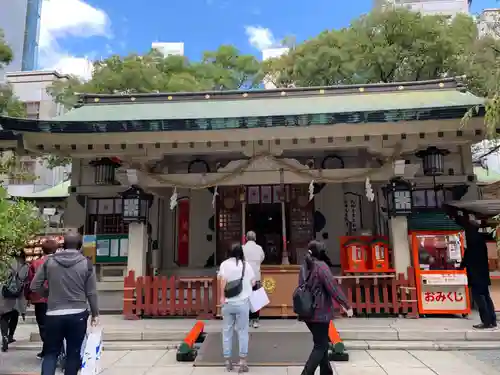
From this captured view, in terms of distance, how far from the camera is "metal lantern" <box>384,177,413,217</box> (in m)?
8.91

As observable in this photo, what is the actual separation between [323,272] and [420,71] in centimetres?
1763

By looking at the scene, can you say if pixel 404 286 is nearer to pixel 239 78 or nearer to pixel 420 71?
pixel 420 71

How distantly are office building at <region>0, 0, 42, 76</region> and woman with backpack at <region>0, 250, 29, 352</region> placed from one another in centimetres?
2721

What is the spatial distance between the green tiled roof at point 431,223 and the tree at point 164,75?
499 inches

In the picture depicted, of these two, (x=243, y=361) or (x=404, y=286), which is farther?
(x=404, y=286)

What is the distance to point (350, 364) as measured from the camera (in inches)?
228

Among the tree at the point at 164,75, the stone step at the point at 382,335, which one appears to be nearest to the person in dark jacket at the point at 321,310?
the stone step at the point at 382,335

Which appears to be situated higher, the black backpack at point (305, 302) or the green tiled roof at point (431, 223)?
the green tiled roof at point (431, 223)

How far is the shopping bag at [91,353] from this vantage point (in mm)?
4219

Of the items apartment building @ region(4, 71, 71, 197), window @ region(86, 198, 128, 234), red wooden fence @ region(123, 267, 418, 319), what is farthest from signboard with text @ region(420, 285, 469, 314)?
apartment building @ region(4, 71, 71, 197)

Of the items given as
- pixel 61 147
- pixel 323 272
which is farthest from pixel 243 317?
pixel 61 147

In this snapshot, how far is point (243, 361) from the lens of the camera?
17.5ft

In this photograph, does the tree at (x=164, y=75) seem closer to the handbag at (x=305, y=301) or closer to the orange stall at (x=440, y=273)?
the orange stall at (x=440, y=273)

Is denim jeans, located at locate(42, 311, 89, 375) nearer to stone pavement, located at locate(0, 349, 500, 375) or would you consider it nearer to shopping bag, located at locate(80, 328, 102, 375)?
shopping bag, located at locate(80, 328, 102, 375)
